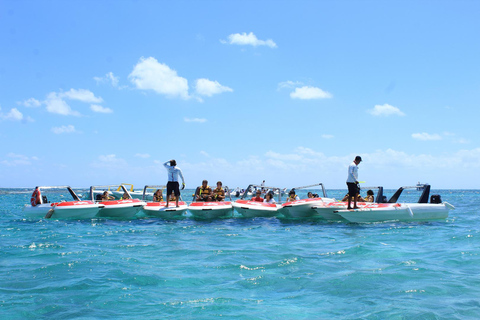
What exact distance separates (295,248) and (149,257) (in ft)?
11.7

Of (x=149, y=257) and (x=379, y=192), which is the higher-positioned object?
(x=379, y=192)

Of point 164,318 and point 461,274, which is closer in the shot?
point 164,318

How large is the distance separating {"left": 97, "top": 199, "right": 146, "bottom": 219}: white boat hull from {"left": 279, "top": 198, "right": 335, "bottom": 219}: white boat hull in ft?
20.5

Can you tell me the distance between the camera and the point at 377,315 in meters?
5.20

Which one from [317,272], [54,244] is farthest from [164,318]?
[54,244]

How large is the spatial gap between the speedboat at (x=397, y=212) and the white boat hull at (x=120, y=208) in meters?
8.58

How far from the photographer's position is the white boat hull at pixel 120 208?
17.3 meters

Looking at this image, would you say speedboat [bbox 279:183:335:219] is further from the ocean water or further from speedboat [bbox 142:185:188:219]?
speedboat [bbox 142:185:188:219]

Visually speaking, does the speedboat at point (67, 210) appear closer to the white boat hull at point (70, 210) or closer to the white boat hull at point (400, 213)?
the white boat hull at point (70, 210)

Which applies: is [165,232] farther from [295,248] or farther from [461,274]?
[461,274]

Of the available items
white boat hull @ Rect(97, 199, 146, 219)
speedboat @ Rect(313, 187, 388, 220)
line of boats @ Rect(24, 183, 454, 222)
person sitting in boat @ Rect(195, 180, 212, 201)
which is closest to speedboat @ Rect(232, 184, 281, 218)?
line of boats @ Rect(24, 183, 454, 222)

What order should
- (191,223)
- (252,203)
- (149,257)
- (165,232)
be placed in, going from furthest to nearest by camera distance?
(252,203) → (191,223) → (165,232) → (149,257)

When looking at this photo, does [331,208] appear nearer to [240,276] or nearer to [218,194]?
[218,194]

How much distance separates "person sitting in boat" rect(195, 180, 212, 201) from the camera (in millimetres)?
18047
